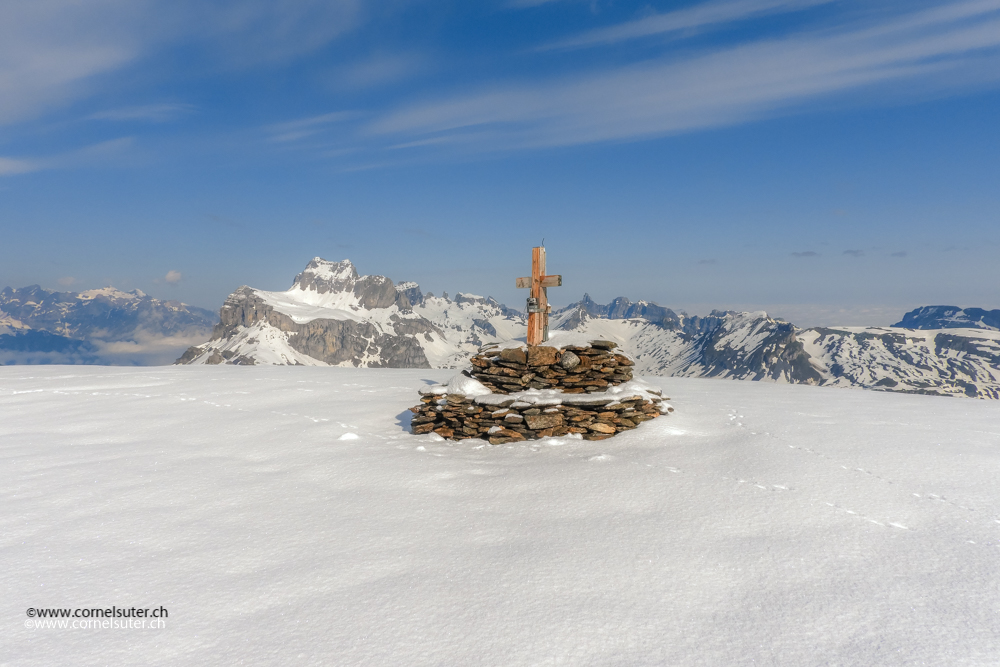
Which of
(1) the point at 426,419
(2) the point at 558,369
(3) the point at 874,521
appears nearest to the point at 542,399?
(2) the point at 558,369

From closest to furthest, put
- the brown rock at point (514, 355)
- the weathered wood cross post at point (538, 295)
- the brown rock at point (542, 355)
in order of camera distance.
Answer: the brown rock at point (542, 355), the brown rock at point (514, 355), the weathered wood cross post at point (538, 295)

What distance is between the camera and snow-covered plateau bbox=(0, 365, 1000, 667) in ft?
12.7

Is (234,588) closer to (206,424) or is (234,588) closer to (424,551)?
(424,551)

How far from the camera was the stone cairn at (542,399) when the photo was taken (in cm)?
980

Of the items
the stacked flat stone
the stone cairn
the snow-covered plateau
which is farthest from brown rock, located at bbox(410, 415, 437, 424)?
the stacked flat stone

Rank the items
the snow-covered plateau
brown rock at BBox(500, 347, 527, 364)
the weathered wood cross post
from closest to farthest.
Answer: the snow-covered plateau
brown rock at BBox(500, 347, 527, 364)
the weathered wood cross post

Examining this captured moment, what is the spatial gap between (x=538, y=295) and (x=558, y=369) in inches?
96.3

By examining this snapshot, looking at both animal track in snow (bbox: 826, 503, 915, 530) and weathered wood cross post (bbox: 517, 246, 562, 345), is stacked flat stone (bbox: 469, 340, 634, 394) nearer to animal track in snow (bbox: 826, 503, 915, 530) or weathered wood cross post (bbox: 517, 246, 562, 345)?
weathered wood cross post (bbox: 517, 246, 562, 345)

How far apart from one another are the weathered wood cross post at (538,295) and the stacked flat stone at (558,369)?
1198 millimetres

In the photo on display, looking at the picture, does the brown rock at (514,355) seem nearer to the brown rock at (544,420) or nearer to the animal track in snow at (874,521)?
the brown rock at (544,420)

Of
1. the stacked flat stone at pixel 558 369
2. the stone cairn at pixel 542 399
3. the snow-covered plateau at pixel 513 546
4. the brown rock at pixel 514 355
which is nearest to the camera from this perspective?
the snow-covered plateau at pixel 513 546

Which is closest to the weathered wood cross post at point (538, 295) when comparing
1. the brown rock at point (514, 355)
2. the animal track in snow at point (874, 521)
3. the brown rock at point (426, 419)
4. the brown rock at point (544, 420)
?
the brown rock at point (514, 355)

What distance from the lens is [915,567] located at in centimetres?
477

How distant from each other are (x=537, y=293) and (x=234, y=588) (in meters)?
9.10
